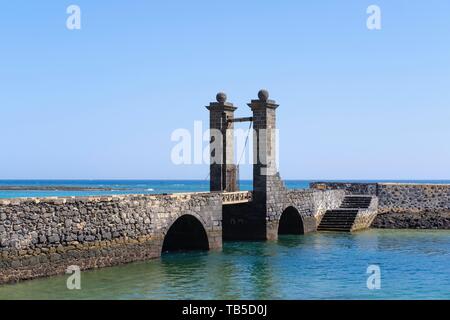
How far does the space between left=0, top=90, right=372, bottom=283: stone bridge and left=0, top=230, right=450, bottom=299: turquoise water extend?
1.87ft

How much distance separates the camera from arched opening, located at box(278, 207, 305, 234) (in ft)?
115

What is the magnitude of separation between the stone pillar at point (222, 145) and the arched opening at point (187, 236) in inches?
200

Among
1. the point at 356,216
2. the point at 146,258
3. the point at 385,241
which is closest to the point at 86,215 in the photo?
the point at 146,258

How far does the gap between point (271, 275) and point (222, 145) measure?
11.4 m

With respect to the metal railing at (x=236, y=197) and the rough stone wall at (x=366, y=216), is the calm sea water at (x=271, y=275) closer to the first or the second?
the metal railing at (x=236, y=197)

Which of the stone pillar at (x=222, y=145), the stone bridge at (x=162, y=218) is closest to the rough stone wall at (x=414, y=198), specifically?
the stone bridge at (x=162, y=218)

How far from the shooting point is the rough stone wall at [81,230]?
18.1 meters

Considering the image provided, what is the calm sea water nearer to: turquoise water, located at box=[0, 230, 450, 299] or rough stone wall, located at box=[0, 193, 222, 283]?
turquoise water, located at box=[0, 230, 450, 299]

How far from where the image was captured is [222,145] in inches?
1253

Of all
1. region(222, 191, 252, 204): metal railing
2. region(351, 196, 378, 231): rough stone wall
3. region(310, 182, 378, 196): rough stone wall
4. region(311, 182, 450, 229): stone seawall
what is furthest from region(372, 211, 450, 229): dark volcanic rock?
region(222, 191, 252, 204): metal railing

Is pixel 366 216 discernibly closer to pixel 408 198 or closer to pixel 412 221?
pixel 412 221

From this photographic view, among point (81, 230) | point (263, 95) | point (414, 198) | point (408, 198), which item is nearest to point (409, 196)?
point (408, 198)
